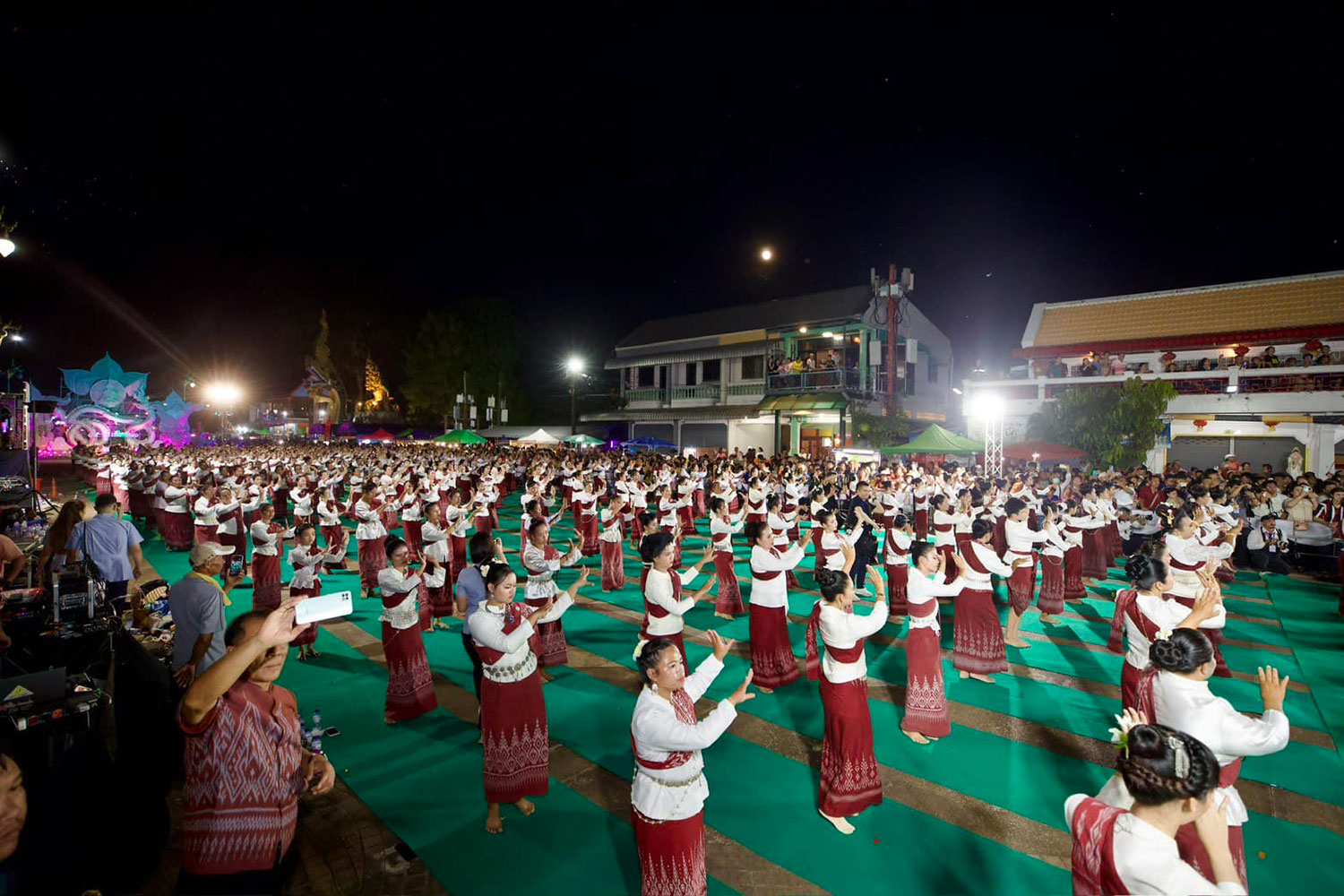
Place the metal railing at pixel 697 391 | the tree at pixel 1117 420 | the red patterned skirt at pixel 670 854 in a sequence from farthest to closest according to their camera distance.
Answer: the metal railing at pixel 697 391, the tree at pixel 1117 420, the red patterned skirt at pixel 670 854

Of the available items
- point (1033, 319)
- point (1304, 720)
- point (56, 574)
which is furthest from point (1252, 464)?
point (56, 574)

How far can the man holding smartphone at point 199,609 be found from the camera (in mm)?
4211

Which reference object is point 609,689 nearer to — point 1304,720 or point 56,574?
point 56,574

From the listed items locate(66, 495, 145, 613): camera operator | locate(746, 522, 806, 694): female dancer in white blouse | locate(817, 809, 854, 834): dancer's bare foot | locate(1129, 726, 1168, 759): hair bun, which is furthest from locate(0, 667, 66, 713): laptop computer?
locate(1129, 726, 1168, 759): hair bun

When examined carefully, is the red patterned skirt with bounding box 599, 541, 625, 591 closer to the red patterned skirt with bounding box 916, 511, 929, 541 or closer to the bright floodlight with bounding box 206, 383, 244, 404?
the red patterned skirt with bounding box 916, 511, 929, 541

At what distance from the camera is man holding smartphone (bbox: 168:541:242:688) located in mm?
4211

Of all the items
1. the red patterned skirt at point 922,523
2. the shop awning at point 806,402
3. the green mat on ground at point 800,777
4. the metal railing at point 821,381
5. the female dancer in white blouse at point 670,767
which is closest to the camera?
the female dancer in white blouse at point 670,767

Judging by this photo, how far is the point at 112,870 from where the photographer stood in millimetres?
3324

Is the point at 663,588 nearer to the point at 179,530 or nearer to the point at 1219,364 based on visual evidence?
the point at 179,530

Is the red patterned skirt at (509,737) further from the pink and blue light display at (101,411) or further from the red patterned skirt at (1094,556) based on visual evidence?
the pink and blue light display at (101,411)

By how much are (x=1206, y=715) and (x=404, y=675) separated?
5.77 m

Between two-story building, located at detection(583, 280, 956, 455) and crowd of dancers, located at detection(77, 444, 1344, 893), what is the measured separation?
9219 mm

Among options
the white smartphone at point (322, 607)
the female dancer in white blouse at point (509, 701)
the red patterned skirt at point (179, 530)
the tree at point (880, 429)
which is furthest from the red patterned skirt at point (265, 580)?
the tree at point (880, 429)

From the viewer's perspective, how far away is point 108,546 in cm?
649
